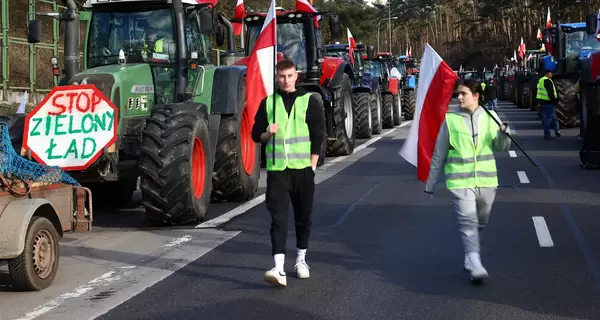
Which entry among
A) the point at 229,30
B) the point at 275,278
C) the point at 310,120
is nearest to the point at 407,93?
the point at 229,30

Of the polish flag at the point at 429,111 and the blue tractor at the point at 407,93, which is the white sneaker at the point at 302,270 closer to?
the polish flag at the point at 429,111

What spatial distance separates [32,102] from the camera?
25.2m

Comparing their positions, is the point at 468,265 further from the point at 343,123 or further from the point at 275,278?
the point at 343,123

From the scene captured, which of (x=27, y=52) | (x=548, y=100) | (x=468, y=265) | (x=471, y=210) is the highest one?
(x=27, y=52)

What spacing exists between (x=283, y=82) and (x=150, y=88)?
14.5 ft

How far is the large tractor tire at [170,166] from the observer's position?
1119 centimetres

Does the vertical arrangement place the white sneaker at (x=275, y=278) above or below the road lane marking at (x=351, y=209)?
above

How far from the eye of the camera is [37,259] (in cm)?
832

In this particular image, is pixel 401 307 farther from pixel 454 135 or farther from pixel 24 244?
pixel 24 244

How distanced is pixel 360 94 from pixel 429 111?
1676cm

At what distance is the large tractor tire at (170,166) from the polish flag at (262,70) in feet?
7.79

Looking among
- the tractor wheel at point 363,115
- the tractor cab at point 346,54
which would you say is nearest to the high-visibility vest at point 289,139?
the tractor wheel at point 363,115

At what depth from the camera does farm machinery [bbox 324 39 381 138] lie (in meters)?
26.0

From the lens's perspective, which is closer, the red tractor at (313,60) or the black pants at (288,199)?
the black pants at (288,199)
